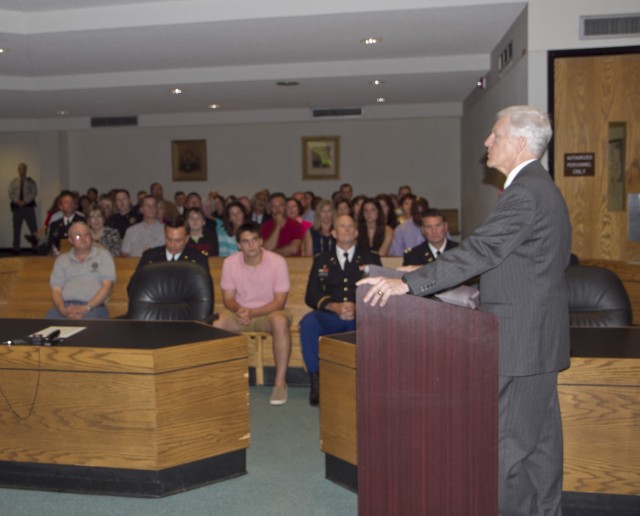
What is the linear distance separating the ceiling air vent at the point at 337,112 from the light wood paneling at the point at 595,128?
25.7 feet

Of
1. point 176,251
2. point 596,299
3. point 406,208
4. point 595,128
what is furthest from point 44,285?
point 595,128

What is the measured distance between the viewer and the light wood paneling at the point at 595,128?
238 inches

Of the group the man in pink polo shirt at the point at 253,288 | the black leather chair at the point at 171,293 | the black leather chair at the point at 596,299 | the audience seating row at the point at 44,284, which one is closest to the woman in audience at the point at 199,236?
the audience seating row at the point at 44,284

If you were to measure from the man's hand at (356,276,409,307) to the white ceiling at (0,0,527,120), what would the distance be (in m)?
4.62

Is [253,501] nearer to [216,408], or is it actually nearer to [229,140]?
[216,408]

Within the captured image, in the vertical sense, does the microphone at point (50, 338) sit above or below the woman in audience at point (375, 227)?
below

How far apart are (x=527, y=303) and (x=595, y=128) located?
423cm

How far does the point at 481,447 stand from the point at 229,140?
14.2 m

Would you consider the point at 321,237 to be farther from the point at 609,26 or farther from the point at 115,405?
the point at 115,405

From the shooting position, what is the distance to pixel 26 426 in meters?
3.51

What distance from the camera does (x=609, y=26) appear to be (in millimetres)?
5930

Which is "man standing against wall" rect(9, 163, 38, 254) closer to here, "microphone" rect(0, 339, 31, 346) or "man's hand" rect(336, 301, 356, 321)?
"man's hand" rect(336, 301, 356, 321)

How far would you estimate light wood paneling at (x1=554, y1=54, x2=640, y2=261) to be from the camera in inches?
238

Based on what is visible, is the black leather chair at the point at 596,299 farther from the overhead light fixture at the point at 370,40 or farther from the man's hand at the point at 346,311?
the overhead light fixture at the point at 370,40
